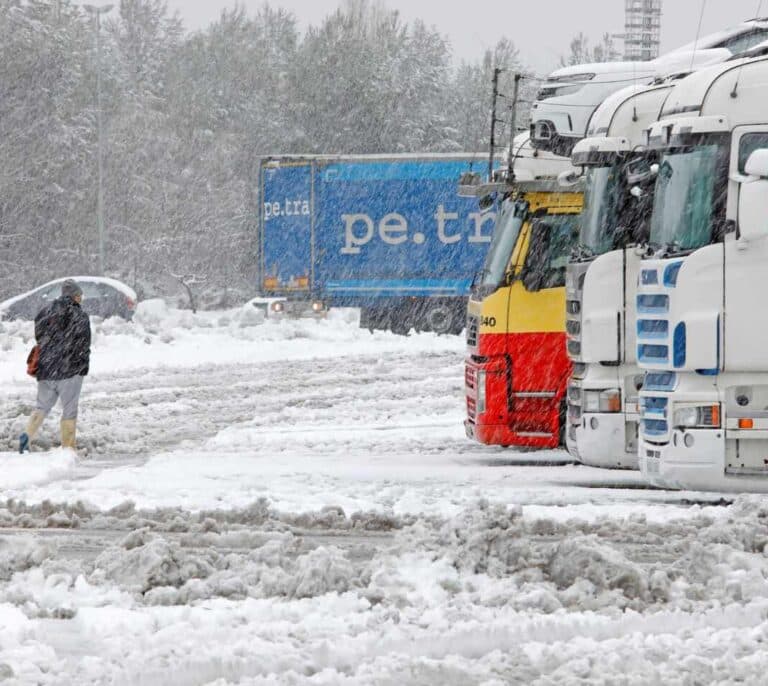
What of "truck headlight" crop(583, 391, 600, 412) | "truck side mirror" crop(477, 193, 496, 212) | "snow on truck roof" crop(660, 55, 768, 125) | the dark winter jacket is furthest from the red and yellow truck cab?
the dark winter jacket

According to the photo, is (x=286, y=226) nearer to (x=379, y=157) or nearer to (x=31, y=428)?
(x=379, y=157)

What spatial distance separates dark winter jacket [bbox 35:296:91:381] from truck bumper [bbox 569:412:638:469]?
4891mm

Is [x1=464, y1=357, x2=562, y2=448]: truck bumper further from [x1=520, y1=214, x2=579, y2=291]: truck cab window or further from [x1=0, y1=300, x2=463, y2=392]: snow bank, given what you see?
[x1=0, y1=300, x2=463, y2=392]: snow bank

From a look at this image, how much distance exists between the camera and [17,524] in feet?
34.0

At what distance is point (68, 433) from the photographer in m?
14.3

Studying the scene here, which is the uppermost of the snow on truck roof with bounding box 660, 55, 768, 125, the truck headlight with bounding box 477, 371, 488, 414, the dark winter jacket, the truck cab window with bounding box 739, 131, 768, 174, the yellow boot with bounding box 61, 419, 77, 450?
the snow on truck roof with bounding box 660, 55, 768, 125

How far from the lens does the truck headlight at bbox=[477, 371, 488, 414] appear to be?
13539 millimetres

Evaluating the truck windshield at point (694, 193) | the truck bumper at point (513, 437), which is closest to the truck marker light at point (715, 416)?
the truck windshield at point (694, 193)

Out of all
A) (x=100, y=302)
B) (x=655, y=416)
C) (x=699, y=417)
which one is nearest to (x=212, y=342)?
(x=100, y=302)

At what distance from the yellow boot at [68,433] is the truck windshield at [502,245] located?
3.94 meters

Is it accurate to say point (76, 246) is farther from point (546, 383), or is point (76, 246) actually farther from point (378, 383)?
point (546, 383)

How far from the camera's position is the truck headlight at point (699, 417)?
1003 centimetres

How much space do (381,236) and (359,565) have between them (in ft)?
88.1

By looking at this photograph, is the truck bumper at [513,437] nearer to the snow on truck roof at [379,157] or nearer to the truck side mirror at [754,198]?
the truck side mirror at [754,198]
